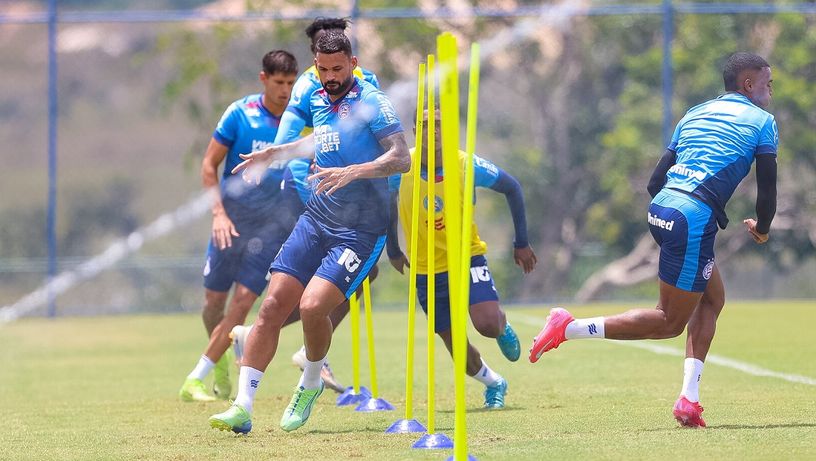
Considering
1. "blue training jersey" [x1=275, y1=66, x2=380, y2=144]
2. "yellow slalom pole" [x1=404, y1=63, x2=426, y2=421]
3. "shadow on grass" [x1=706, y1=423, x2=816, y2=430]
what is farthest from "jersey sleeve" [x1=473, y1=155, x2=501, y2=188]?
"shadow on grass" [x1=706, y1=423, x2=816, y2=430]

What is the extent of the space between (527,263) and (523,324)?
6.25 m

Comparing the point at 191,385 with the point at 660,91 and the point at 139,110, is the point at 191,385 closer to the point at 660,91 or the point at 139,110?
the point at 660,91

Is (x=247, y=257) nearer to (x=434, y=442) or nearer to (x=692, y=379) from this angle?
(x=434, y=442)

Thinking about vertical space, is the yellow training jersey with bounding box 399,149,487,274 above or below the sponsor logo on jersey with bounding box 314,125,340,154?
below

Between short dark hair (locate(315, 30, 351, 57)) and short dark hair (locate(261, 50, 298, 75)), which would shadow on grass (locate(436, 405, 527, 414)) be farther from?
short dark hair (locate(261, 50, 298, 75))

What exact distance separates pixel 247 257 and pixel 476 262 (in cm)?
184

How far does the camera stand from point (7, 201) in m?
39.8

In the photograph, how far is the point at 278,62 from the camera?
31.5 ft

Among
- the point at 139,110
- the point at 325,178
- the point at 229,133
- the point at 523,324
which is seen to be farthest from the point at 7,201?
the point at 325,178

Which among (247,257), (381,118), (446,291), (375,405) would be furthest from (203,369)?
(381,118)

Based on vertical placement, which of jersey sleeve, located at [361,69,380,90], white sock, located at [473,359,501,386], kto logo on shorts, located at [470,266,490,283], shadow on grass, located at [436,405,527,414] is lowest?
shadow on grass, located at [436,405,527,414]

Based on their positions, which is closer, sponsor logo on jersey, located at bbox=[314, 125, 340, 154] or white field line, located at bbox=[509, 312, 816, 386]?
sponsor logo on jersey, located at bbox=[314, 125, 340, 154]

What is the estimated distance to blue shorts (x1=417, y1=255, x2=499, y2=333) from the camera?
877 centimetres

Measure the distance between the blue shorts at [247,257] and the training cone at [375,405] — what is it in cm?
147
